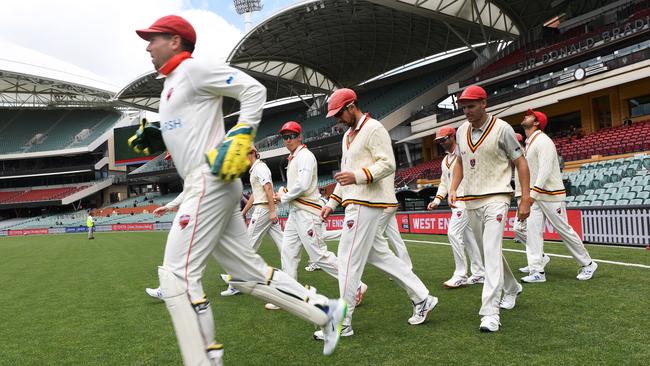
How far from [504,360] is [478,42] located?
39.3m

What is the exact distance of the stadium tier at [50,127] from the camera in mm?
62625

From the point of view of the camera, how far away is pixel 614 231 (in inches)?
382

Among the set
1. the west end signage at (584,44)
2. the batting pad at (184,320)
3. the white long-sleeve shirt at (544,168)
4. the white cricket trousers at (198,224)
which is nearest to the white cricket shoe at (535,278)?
the white long-sleeve shirt at (544,168)

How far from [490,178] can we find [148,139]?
3.03 meters

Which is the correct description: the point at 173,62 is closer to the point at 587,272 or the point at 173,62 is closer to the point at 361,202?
the point at 361,202

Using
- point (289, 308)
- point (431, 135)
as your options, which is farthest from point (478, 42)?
point (289, 308)

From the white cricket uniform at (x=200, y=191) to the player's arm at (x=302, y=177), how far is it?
2342mm

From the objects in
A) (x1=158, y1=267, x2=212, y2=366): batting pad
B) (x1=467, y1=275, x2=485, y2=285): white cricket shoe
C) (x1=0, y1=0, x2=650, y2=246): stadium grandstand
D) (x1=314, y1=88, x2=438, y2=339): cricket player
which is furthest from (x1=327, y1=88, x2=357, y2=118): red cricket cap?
(x1=0, y1=0, x2=650, y2=246): stadium grandstand

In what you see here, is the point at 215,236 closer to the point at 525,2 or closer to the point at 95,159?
the point at 525,2

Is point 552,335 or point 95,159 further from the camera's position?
point 95,159

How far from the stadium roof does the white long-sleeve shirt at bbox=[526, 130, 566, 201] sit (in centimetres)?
5486

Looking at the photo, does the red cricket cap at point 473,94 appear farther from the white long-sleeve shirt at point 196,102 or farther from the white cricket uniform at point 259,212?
the white cricket uniform at point 259,212

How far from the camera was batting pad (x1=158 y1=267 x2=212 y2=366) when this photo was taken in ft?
8.46

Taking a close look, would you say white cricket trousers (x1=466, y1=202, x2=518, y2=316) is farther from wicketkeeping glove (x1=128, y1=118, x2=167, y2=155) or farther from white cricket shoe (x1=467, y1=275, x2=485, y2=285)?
wicketkeeping glove (x1=128, y1=118, x2=167, y2=155)
